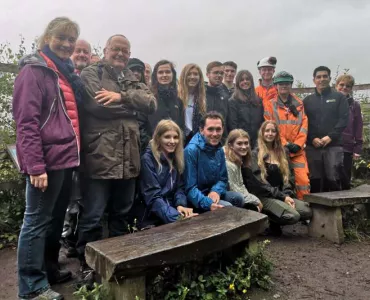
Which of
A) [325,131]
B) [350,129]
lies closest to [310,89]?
[350,129]

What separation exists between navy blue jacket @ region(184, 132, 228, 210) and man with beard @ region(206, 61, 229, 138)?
1.27m

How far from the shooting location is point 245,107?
5438 millimetres

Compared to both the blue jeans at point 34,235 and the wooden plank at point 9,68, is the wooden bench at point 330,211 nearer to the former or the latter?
the blue jeans at point 34,235

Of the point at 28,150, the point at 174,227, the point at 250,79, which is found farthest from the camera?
the point at 250,79

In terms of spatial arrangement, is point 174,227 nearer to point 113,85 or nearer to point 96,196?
point 96,196

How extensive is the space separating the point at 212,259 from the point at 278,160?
216 centimetres

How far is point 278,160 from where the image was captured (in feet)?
16.0

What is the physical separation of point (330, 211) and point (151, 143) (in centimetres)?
256

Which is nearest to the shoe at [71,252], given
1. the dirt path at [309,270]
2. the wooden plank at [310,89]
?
the dirt path at [309,270]

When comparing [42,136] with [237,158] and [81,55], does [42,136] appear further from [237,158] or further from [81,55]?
[237,158]

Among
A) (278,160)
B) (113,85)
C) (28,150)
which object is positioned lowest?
(278,160)

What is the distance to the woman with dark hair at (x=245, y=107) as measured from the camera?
5387 millimetres

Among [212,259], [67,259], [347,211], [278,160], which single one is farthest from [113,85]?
[347,211]

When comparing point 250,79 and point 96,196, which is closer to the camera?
point 96,196
